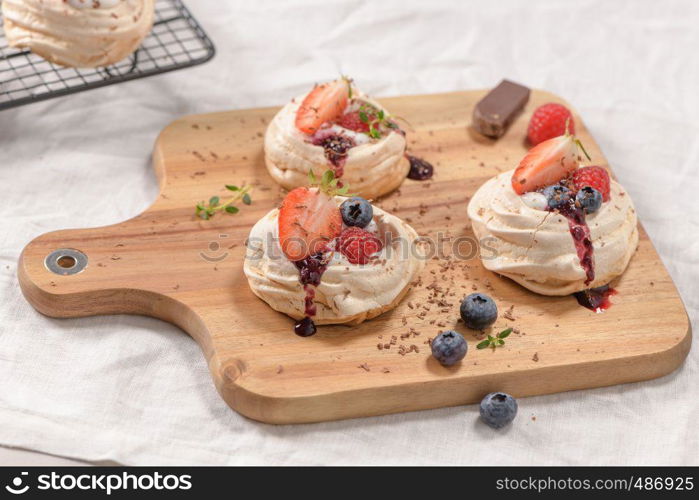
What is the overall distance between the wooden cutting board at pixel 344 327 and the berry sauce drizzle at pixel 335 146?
1.05 feet

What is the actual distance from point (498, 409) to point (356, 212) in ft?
3.39

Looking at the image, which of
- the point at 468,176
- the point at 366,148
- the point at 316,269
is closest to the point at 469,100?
the point at 468,176

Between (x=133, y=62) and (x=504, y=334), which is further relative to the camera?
(x=133, y=62)

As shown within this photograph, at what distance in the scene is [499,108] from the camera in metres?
5.25

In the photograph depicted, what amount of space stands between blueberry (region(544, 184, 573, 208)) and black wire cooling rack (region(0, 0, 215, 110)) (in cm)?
193

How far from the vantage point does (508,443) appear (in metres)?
4.00

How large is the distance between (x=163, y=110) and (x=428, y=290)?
2098mm

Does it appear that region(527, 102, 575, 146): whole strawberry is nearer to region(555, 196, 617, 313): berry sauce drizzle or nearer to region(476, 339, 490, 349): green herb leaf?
region(555, 196, 617, 313): berry sauce drizzle

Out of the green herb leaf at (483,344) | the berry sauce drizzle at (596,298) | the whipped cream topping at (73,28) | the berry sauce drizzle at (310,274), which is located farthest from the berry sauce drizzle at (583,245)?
the whipped cream topping at (73,28)

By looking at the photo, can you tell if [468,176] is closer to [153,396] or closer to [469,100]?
[469,100]

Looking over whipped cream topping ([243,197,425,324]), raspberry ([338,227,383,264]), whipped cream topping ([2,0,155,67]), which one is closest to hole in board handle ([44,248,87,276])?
whipped cream topping ([243,197,425,324])

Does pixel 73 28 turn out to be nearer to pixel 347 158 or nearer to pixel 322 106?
pixel 322 106

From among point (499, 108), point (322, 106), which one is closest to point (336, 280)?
point (322, 106)

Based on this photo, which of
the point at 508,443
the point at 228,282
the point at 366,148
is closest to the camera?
the point at 508,443
